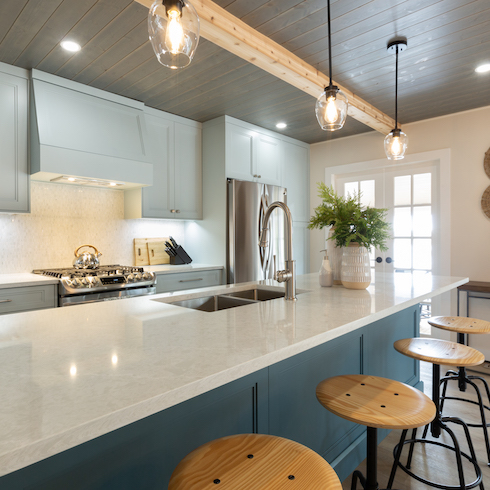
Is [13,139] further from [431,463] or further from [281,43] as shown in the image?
[431,463]

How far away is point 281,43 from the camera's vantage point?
236 centimetres

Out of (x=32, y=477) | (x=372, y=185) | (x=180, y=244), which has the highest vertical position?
(x=372, y=185)

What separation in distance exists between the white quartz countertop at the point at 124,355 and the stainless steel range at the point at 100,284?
4.06 feet

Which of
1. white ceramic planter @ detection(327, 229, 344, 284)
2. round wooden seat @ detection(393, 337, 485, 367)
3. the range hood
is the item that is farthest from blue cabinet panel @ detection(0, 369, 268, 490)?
the range hood

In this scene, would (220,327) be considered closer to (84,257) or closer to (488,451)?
(488,451)

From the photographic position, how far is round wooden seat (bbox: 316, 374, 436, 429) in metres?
1.12

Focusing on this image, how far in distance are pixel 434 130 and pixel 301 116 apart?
4.75 ft

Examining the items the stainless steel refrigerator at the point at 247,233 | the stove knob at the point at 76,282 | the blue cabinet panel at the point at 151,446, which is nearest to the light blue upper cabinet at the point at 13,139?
the stove knob at the point at 76,282

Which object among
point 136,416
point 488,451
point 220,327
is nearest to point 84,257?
point 220,327

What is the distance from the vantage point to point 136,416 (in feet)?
1.99

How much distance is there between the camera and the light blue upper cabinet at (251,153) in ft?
12.3

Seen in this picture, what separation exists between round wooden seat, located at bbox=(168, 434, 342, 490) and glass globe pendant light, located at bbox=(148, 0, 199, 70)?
1167 millimetres

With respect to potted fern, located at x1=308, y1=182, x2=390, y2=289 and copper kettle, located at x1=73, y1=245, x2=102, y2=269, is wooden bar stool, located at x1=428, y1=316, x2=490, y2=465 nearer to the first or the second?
potted fern, located at x1=308, y1=182, x2=390, y2=289

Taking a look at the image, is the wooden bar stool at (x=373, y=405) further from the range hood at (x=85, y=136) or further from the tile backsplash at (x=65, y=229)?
the tile backsplash at (x=65, y=229)
